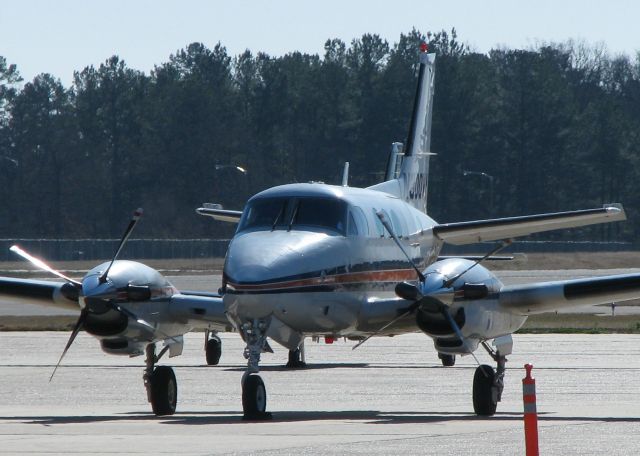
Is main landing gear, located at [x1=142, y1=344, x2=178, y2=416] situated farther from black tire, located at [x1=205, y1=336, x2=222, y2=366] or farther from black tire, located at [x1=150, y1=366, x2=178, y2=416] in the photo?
black tire, located at [x1=205, y1=336, x2=222, y2=366]

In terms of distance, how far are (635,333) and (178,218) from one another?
85.4 metres

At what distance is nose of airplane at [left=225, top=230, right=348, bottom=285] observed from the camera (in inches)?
683

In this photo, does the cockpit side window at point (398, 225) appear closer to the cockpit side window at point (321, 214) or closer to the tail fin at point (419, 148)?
the cockpit side window at point (321, 214)

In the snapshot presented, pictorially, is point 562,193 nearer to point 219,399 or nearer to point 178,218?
point 178,218

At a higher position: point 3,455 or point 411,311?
point 411,311

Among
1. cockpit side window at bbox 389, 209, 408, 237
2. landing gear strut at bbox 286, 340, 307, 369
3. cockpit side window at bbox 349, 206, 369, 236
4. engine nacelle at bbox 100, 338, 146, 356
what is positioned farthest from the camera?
landing gear strut at bbox 286, 340, 307, 369

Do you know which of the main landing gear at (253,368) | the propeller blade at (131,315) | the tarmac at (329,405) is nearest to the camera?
the tarmac at (329,405)

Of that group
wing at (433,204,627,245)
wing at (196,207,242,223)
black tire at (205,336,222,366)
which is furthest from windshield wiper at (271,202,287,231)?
black tire at (205,336,222,366)

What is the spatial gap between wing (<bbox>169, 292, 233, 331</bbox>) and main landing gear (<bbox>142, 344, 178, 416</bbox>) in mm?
823

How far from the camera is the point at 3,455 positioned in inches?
545

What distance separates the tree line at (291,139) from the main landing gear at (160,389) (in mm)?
100399

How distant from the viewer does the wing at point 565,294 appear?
18641mm

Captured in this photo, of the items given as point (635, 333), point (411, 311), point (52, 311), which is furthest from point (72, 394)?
point (52, 311)

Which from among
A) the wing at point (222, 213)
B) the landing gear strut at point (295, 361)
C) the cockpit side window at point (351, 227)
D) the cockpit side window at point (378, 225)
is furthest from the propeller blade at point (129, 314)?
the landing gear strut at point (295, 361)
